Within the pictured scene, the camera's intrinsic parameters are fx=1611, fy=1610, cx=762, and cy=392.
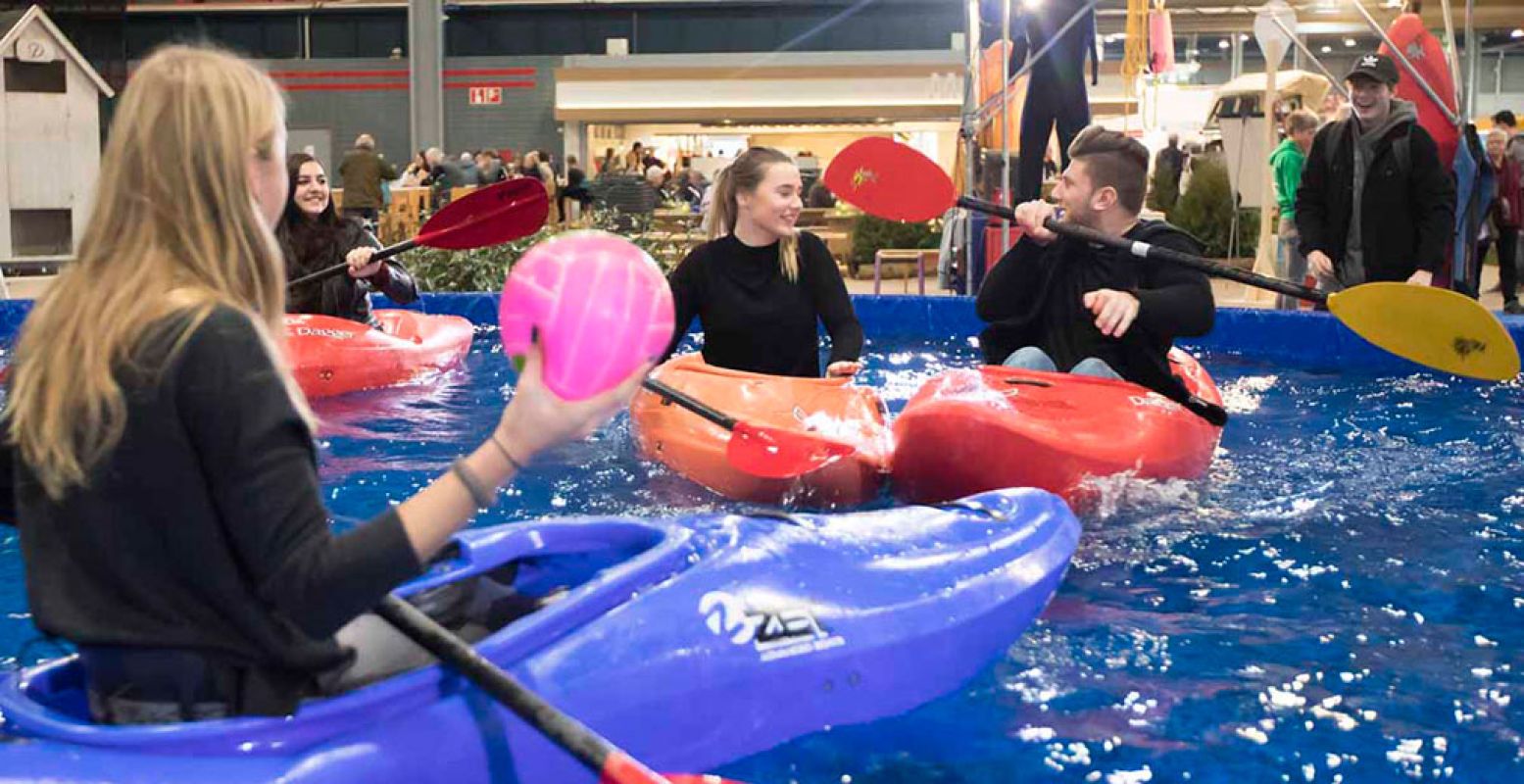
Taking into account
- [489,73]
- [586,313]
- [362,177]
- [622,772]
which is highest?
[489,73]

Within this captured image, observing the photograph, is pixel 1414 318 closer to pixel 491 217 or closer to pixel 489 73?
pixel 491 217

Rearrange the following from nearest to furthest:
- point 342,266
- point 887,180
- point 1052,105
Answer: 1. point 887,180
2. point 342,266
3. point 1052,105

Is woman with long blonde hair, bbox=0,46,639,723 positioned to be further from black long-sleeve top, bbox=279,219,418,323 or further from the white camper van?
the white camper van

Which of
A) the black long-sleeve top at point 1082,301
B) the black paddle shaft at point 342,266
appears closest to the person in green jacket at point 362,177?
the black paddle shaft at point 342,266

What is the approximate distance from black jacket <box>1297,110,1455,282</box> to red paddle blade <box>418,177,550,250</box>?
9.07 ft

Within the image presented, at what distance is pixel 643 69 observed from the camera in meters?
18.0

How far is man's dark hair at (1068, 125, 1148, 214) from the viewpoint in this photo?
387 cm

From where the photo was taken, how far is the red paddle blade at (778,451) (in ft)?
12.0

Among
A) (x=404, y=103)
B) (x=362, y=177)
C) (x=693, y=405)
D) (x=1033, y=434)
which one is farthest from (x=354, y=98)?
(x=1033, y=434)

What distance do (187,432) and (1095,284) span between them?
9.24ft

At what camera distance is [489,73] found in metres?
19.7

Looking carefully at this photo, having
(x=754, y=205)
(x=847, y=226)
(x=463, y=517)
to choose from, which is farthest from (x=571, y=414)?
(x=847, y=226)

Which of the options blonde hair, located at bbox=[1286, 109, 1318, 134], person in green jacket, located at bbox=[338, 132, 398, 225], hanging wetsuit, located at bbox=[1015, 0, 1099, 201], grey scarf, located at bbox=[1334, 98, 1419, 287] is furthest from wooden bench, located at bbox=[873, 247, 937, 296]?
grey scarf, located at bbox=[1334, 98, 1419, 287]

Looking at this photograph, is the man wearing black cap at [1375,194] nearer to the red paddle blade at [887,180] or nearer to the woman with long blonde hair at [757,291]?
the red paddle blade at [887,180]
